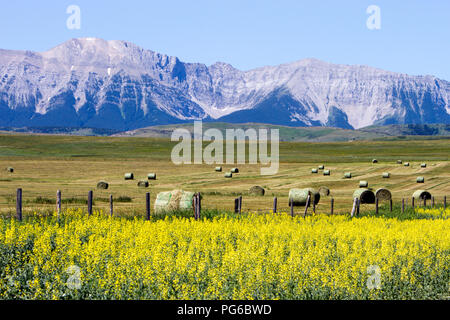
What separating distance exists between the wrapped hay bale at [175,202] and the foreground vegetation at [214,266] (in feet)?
35.3

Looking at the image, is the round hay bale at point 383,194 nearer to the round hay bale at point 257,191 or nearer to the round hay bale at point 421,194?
the round hay bale at point 421,194

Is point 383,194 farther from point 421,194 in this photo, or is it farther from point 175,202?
point 175,202

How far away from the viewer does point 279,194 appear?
52.5 metres

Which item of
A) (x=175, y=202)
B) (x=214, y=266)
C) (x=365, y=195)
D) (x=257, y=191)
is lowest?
(x=257, y=191)

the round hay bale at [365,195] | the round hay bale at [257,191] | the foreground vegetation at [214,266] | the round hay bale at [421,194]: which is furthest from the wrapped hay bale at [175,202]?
the round hay bale at [421,194]

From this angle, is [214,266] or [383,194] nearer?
[214,266]

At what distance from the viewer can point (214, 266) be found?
13.6 meters

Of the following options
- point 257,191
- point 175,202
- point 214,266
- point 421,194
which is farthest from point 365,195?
point 214,266

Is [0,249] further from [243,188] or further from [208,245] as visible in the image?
[243,188]

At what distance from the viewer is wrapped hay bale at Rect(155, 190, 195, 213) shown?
3031 cm

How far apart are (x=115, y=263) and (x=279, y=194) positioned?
39.3 metres

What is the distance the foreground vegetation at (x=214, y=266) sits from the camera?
38.7 ft

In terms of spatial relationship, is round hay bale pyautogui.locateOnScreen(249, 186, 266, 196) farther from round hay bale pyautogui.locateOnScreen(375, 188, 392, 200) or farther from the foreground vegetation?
the foreground vegetation

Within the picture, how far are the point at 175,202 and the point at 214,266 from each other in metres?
17.1
